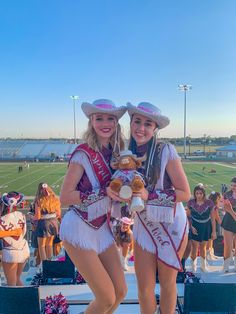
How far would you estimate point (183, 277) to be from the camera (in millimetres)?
3791

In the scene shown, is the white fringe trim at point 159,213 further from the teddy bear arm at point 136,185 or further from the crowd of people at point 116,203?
the teddy bear arm at point 136,185

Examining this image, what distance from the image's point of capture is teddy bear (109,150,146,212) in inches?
72.1

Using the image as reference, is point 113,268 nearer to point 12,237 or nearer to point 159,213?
point 159,213

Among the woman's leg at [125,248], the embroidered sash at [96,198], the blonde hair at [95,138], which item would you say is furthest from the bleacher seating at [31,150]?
the embroidered sash at [96,198]

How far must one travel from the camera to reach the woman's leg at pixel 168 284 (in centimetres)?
208

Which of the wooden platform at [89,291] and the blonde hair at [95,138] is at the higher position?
the blonde hair at [95,138]

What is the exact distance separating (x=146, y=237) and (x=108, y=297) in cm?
46

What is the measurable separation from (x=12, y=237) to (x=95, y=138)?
6.87ft

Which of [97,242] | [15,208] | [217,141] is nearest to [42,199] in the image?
[15,208]

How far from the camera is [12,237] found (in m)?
3.59

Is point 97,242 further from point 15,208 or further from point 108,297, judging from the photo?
point 15,208

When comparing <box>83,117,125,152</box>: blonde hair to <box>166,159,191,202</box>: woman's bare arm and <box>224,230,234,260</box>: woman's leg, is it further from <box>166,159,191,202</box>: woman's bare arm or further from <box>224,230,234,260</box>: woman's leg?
<box>224,230,234,260</box>: woman's leg

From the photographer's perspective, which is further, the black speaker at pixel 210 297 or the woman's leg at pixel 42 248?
the woman's leg at pixel 42 248

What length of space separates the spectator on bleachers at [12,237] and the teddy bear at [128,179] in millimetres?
2045
